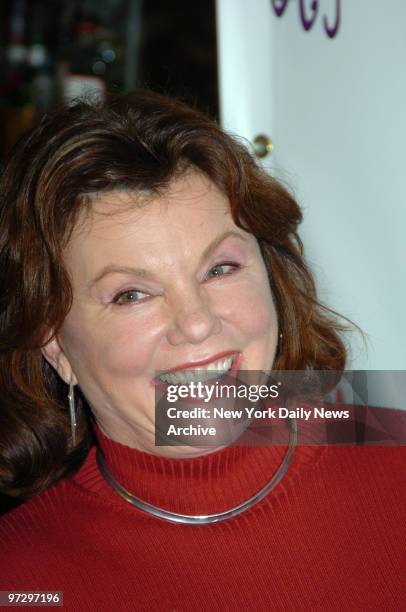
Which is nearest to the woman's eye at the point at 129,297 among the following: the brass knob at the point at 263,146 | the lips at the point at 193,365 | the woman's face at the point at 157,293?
the woman's face at the point at 157,293

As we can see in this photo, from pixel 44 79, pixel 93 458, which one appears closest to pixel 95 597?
pixel 93 458

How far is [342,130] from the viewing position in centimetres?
161

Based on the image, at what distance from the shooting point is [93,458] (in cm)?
137

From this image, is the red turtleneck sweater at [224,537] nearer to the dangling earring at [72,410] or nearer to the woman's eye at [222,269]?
the dangling earring at [72,410]

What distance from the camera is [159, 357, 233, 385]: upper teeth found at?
118cm

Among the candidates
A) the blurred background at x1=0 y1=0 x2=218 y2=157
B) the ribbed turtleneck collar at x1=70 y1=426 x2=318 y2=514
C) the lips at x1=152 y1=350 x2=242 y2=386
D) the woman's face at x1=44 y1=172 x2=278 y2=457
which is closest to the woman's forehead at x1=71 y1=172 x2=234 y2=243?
the woman's face at x1=44 y1=172 x2=278 y2=457

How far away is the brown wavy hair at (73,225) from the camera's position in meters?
1.18

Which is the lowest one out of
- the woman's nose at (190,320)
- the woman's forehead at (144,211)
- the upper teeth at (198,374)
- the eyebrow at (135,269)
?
the upper teeth at (198,374)

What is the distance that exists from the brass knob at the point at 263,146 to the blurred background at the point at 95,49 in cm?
208

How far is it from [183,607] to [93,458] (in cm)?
28

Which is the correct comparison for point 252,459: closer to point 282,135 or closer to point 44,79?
point 282,135

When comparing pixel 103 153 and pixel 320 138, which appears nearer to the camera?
pixel 103 153

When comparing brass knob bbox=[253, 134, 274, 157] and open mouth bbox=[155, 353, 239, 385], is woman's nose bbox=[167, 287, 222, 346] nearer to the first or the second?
open mouth bbox=[155, 353, 239, 385]

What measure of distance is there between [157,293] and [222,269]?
0.11 m
